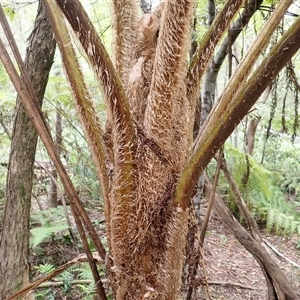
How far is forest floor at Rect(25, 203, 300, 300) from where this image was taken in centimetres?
241

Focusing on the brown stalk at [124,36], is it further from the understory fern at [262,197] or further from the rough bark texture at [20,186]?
the understory fern at [262,197]

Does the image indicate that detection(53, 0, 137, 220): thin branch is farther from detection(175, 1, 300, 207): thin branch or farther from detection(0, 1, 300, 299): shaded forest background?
detection(0, 1, 300, 299): shaded forest background

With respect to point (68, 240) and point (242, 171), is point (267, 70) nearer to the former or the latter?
point (68, 240)

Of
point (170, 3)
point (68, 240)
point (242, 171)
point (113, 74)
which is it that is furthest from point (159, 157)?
point (242, 171)

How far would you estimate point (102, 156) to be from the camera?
2.43 ft

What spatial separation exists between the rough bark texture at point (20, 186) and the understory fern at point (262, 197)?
202 cm

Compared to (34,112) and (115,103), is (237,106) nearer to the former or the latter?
(115,103)

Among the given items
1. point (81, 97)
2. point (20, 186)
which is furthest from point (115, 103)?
point (20, 186)

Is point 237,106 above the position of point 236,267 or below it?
above

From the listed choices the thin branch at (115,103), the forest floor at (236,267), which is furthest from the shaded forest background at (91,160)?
the thin branch at (115,103)

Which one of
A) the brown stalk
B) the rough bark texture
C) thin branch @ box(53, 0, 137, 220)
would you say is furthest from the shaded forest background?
thin branch @ box(53, 0, 137, 220)

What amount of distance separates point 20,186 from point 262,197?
10.1ft

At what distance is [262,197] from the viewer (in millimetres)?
3961

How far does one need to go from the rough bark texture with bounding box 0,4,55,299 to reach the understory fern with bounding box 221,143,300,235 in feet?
6.64
